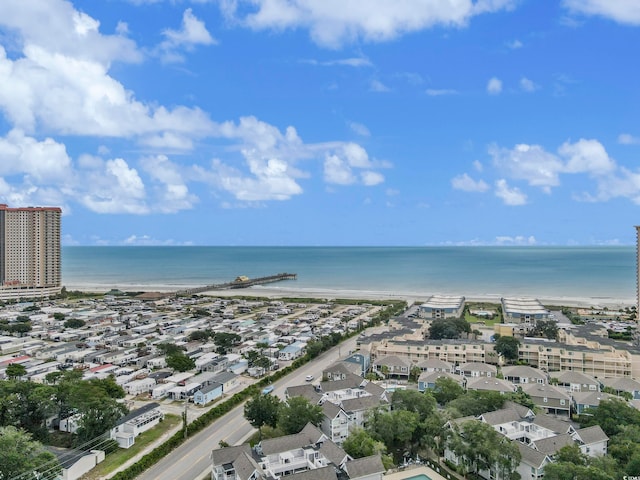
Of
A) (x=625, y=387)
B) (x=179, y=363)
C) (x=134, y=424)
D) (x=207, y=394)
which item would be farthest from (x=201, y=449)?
(x=625, y=387)

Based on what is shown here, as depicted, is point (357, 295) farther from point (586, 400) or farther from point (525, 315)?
point (586, 400)

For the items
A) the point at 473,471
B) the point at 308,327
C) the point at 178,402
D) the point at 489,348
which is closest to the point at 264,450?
the point at 473,471

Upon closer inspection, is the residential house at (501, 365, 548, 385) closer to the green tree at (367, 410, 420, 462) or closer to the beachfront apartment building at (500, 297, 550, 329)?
the green tree at (367, 410, 420, 462)

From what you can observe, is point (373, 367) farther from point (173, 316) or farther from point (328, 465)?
point (173, 316)

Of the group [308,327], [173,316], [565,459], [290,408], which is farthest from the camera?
[173,316]

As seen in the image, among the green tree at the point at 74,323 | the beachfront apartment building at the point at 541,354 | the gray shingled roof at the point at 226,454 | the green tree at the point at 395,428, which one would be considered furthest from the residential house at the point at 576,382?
the green tree at the point at 74,323

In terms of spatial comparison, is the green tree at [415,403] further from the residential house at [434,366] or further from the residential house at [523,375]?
the residential house at [523,375]
